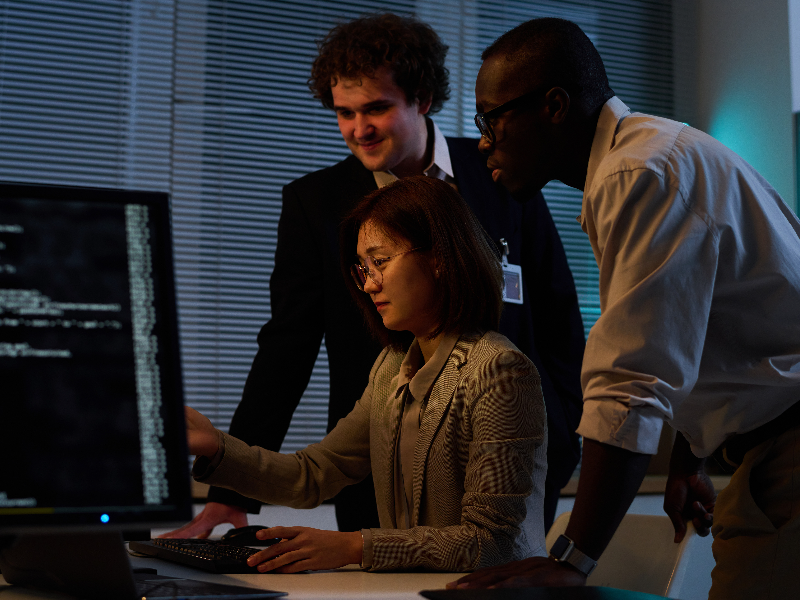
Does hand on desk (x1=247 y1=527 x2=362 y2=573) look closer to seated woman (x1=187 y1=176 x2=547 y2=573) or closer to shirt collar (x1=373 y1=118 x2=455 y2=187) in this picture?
seated woman (x1=187 y1=176 x2=547 y2=573)

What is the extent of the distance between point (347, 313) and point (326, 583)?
0.95 meters

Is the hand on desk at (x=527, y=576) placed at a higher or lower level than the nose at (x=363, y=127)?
lower

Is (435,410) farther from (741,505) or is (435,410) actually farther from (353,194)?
(353,194)

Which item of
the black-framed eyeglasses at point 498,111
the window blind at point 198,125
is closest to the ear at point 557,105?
the black-framed eyeglasses at point 498,111

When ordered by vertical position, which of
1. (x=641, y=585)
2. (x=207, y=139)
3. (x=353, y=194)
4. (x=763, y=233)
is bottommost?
(x=641, y=585)

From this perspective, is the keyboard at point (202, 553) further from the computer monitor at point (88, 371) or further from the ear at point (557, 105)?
the ear at point (557, 105)

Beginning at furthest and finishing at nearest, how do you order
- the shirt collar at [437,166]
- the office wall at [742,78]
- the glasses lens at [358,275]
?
the office wall at [742,78]
the shirt collar at [437,166]
the glasses lens at [358,275]

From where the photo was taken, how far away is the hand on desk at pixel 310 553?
1.10 m

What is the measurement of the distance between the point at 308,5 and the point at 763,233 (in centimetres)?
249

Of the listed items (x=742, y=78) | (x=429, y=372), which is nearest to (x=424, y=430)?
(x=429, y=372)

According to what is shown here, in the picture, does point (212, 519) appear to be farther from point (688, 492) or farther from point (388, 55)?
A: point (388, 55)

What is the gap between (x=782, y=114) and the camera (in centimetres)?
315

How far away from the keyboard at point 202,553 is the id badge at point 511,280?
2.87ft

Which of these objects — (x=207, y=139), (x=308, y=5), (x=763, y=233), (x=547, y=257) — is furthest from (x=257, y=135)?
(x=763, y=233)
